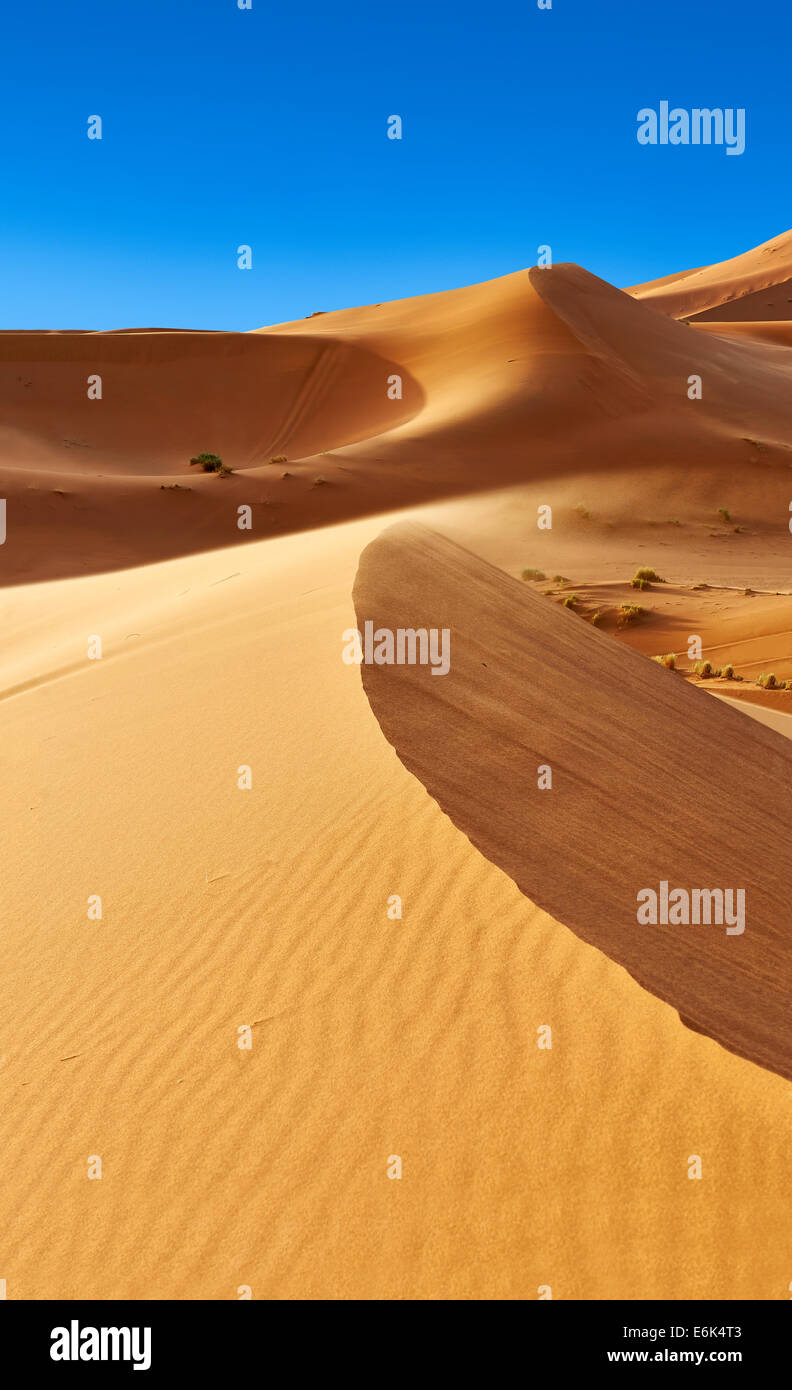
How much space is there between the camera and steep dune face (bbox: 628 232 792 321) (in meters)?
73.6

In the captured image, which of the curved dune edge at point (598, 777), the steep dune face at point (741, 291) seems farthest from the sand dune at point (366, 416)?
the steep dune face at point (741, 291)

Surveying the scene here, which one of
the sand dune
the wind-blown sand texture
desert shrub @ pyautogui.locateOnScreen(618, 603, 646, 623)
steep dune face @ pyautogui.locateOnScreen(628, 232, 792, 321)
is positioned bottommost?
the wind-blown sand texture

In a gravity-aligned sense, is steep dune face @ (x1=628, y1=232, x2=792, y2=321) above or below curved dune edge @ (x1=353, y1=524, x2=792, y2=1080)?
above

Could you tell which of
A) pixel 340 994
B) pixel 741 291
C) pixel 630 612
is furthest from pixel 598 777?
pixel 741 291

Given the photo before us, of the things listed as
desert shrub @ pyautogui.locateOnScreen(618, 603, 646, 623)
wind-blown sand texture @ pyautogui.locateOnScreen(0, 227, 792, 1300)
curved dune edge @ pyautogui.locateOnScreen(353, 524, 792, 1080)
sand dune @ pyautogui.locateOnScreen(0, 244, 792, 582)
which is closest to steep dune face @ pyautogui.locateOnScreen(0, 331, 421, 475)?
sand dune @ pyautogui.locateOnScreen(0, 244, 792, 582)

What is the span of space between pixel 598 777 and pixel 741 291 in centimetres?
8304

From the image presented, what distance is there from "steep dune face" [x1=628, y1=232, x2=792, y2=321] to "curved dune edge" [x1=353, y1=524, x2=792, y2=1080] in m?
70.3

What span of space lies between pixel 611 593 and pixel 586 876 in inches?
500

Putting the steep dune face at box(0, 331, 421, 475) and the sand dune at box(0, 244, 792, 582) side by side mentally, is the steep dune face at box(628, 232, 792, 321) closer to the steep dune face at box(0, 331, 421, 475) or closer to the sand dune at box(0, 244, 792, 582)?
the sand dune at box(0, 244, 792, 582)

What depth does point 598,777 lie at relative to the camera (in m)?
5.50

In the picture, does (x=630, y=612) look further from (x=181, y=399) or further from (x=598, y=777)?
(x=181, y=399)
